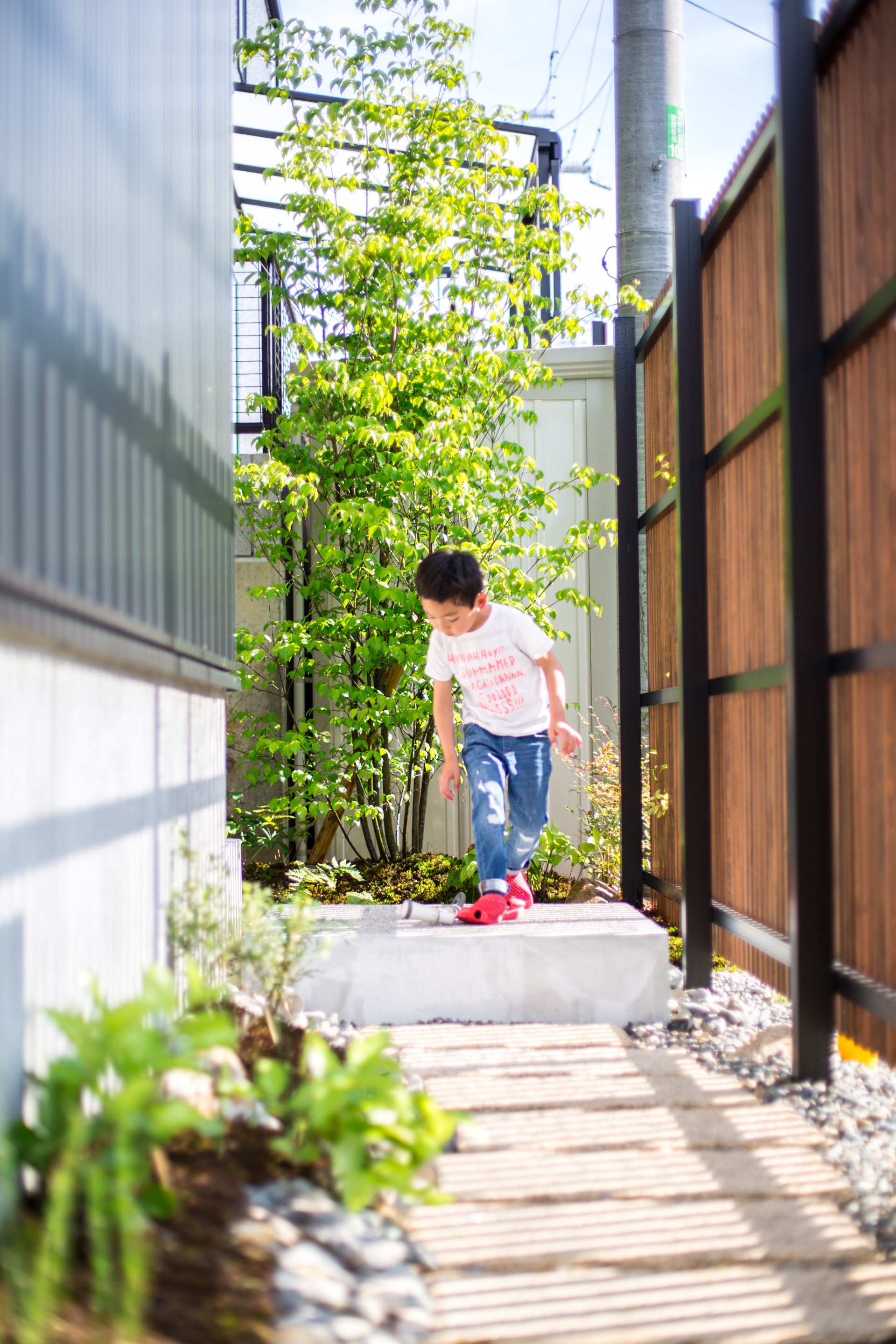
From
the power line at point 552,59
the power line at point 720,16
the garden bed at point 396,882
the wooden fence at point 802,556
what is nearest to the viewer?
the wooden fence at point 802,556

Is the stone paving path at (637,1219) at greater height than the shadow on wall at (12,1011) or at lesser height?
lesser

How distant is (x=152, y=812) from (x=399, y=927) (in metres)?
1.26

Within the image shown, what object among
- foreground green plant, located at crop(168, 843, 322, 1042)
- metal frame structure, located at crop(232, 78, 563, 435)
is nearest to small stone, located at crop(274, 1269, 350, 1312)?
foreground green plant, located at crop(168, 843, 322, 1042)

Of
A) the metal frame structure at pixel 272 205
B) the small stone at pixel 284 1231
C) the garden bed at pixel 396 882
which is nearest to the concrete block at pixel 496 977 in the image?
the garden bed at pixel 396 882

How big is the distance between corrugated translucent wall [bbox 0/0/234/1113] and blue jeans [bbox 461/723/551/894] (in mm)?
1048

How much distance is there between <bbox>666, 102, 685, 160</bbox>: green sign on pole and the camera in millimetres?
5602

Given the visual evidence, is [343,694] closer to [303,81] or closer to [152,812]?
[152,812]

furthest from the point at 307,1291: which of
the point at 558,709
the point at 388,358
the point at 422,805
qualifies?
the point at 388,358

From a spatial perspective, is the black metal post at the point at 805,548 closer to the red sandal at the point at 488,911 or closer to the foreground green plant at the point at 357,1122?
the foreground green plant at the point at 357,1122

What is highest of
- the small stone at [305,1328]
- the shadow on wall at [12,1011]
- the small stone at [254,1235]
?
the shadow on wall at [12,1011]

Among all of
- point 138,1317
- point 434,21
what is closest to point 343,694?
point 434,21

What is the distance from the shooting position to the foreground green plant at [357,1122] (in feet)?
5.37

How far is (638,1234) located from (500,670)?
220 cm

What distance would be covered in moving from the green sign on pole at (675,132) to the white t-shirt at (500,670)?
11.0ft
